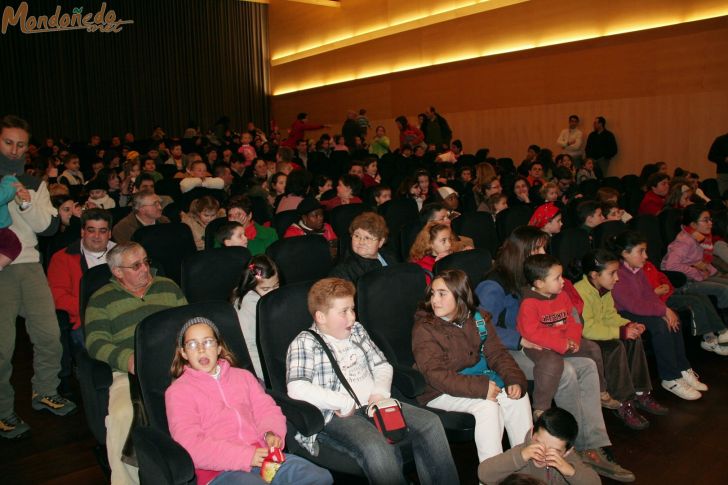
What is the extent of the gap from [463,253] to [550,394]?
99 cm

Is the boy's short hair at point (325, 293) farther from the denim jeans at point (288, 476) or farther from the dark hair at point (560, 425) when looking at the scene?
the dark hair at point (560, 425)

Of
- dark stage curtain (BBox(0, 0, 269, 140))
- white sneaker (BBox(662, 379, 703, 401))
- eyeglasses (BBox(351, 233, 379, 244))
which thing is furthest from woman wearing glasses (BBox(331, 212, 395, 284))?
dark stage curtain (BBox(0, 0, 269, 140))

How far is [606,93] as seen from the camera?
11.1 metres

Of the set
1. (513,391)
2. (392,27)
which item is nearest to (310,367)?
(513,391)

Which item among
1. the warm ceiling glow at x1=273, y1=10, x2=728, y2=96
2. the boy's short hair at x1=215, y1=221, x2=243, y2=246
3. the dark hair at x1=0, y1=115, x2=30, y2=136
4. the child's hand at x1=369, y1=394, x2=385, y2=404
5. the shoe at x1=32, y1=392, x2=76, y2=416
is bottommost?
the shoe at x1=32, y1=392, x2=76, y2=416

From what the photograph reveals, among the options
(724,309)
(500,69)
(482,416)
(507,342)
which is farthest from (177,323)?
(500,69)

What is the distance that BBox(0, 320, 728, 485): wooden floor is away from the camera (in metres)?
3.13

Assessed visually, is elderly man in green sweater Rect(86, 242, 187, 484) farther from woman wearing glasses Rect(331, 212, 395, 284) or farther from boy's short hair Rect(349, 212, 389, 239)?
boy's short hair Rect(349, 212, 389, 239)

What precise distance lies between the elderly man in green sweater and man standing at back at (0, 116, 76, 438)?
741 mm

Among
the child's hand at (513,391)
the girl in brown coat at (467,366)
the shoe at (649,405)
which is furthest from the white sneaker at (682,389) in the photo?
the child's hand at (513,391)

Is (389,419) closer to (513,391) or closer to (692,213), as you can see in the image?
(513,391)

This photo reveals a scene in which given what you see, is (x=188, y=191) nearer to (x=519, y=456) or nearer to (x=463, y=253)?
(x=463, y=253)

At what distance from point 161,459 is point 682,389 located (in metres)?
3.21

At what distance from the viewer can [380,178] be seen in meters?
9.95
